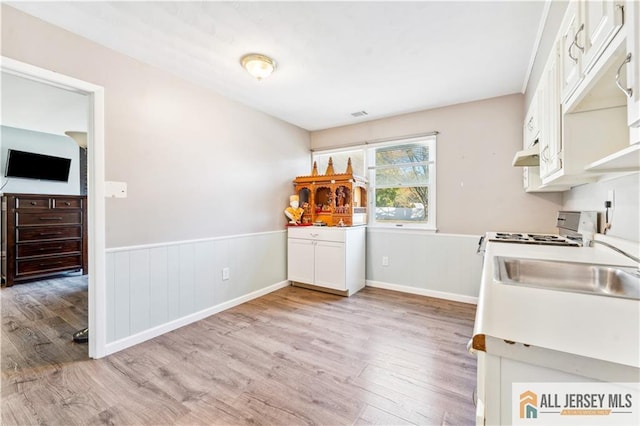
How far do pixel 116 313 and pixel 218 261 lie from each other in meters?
1.01

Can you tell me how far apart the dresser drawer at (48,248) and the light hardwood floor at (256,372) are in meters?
1.54

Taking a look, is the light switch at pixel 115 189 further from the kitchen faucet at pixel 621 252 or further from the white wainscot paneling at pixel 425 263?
the kitchen faucet at pixel 621 252

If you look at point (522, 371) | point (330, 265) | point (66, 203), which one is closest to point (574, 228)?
point (522, 371)

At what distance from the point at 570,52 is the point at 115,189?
297 centimetres

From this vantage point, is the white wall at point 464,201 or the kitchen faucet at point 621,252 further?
the white wall at point 464,201

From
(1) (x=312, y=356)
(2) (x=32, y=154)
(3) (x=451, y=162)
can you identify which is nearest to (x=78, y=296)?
(2) (x=32, y=154)

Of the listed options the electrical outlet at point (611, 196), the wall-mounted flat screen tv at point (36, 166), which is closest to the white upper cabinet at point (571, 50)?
the electrical outlet at point (611, 196)

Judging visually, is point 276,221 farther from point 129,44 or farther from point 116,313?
point 129,44

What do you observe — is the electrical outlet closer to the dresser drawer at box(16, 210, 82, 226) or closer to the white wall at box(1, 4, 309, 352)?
the white wall at box(1, 4, 309, 352)

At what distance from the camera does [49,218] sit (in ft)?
14.3

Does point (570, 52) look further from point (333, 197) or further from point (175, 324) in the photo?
point (175, 324)

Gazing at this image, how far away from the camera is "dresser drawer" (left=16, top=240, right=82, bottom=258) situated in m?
4.09

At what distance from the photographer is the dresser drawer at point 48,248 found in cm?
409

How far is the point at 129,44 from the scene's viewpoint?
7.07ft
